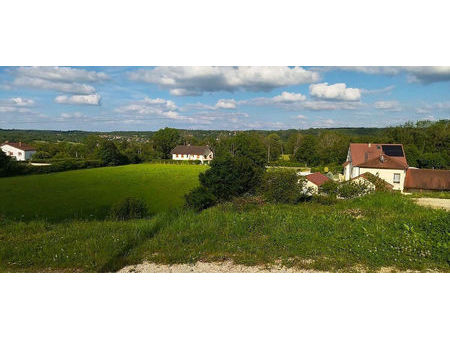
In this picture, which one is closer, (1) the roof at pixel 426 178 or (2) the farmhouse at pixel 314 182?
(1) the roof at pixel 426 178

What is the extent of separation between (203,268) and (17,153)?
6.16 m

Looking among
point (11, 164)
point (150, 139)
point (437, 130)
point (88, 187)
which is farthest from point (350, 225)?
point (11, 164)

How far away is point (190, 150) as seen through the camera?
782cm

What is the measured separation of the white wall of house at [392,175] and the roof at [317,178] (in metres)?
1.06

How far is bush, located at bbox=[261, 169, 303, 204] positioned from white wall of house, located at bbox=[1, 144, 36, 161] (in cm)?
620

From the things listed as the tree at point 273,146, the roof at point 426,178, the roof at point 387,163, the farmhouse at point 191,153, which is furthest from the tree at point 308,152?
the farmhouse at point 191,153

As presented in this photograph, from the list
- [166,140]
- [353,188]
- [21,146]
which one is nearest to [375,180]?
[353,188]

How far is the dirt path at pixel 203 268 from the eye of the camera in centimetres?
384

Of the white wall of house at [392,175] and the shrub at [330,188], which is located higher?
the white wall of house at [392,175]

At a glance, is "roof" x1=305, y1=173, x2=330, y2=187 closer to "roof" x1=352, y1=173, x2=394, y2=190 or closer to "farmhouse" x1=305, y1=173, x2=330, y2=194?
"farmhouse" x1=305, y1=173, x2=330, y2=194

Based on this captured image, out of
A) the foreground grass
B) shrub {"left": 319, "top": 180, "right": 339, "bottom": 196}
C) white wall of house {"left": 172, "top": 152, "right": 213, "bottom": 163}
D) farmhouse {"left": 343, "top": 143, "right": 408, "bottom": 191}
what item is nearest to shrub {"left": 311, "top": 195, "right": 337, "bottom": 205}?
shrub {"left": 319, "top": 180, "right": 339, "bottom": 196}

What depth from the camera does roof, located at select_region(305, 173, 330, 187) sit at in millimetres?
7598

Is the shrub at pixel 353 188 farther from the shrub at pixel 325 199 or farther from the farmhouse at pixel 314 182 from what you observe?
the farmhouse at pixel 314 182

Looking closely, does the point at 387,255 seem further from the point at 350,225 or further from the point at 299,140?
the point at 299,140
